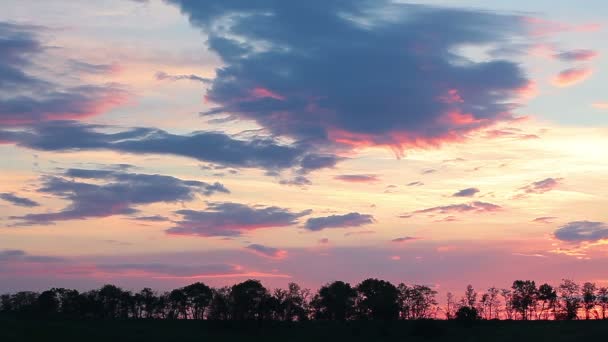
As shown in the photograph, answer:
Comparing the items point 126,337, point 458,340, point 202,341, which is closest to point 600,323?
point 458,340

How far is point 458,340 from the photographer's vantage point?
189 metres

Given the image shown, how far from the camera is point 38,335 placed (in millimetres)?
188750

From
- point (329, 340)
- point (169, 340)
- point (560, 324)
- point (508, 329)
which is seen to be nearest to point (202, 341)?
point (169, 340)

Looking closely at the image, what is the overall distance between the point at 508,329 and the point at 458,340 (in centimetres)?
1550

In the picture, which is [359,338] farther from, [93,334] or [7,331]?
[7,331]

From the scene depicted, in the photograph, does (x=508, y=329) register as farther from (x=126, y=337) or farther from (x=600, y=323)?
(x=126, y=337)

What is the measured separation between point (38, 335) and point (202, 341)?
145 feet

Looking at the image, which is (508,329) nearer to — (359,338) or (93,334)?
(359,338)

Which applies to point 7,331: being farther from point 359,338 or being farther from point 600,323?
point 600,323

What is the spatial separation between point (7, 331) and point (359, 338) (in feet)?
321

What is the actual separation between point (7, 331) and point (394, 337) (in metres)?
107

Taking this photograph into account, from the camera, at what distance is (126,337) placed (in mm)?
199500

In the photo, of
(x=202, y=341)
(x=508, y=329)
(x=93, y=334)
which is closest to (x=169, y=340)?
(x=202, y=341)

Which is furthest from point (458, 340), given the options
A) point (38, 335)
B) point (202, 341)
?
point (38, 335)
